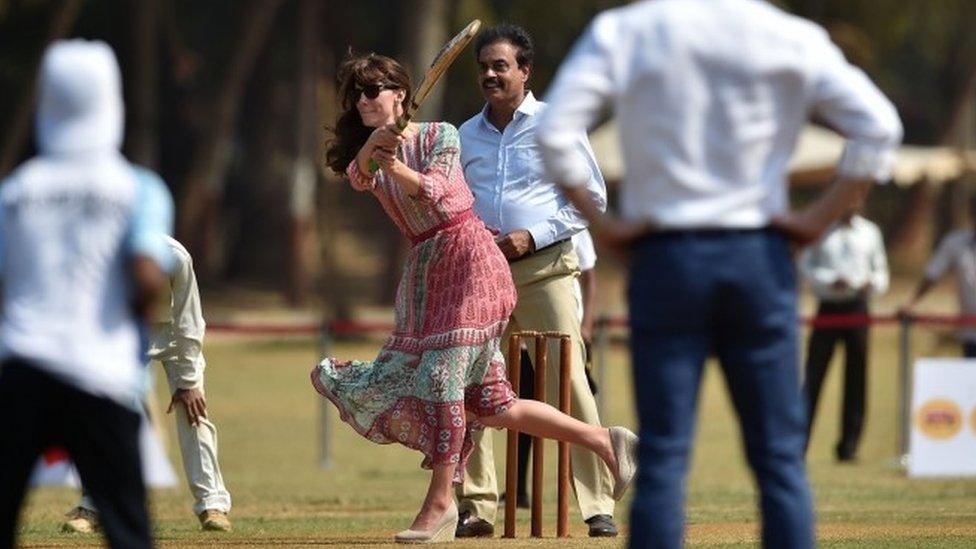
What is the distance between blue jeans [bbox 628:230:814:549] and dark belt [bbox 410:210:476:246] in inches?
107

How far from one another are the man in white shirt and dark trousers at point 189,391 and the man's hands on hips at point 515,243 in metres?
1.39

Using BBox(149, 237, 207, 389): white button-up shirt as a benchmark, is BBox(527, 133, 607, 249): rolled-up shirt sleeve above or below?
above

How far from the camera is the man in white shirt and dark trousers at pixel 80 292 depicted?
19.5 ft

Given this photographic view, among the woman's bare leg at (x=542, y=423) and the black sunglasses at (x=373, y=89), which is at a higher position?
the black sunglasses at (x=373, y=89)

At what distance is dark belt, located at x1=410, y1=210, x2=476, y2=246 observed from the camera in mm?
9062

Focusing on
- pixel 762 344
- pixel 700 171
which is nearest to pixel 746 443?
pixel 762 344

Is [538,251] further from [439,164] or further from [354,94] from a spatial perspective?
[354,94]

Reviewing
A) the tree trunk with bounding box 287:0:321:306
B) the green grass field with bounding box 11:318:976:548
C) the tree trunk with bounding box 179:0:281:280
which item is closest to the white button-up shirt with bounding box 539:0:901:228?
the green grass field with bounding box 11:318:976:548

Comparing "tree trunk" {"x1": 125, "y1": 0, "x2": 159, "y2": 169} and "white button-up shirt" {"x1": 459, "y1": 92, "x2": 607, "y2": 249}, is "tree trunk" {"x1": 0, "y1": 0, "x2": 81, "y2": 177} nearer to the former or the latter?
"tree trunk" {"x1": 125, "y1": 0, "x2": 159, "y2": 169}

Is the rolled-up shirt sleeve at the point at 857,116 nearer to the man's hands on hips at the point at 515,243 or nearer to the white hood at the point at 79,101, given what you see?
the white hood at the point at 79,101

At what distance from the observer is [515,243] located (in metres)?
10.3

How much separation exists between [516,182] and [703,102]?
13.7 ft

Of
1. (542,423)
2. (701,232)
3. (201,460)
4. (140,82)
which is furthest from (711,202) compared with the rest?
(140,82)

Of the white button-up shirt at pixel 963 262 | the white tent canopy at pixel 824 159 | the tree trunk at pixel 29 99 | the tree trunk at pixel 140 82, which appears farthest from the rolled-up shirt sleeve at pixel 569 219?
the tree trunk at pixel 140 82
